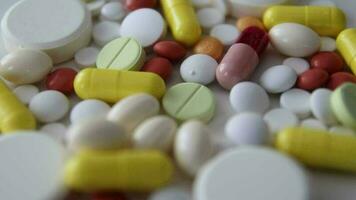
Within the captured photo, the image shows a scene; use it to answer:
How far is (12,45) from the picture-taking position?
976 millimetres

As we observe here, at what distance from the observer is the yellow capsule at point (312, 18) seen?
3.30 feet

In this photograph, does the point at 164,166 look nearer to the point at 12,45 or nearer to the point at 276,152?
the point at 276,152

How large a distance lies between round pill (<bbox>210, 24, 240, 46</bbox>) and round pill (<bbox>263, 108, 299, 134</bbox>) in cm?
18

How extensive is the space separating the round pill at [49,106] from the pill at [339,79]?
442 mm

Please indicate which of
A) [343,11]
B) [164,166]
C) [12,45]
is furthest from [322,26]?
[12,45]

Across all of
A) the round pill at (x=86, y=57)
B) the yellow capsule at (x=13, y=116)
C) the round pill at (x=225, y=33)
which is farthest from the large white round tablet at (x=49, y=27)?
the round pill at (x=225, y=33)

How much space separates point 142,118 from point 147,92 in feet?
0.21

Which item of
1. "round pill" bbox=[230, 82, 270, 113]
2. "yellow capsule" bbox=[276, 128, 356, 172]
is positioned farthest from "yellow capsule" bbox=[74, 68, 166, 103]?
"yellow capsule" bbox=[276, 128, 356, 172]

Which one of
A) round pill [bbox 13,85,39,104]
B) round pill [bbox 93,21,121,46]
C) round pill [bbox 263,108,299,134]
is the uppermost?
round pill [bbox 93,21,121,46]

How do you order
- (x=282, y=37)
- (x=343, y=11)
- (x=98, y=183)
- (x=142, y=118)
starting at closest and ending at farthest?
1. (x=98, y=183)
2. (x=142, y=118)
3. (x=282, y=37)
4. (x=343, y=11)

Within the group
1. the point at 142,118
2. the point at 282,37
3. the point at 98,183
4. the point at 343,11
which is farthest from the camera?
the point at 343,11

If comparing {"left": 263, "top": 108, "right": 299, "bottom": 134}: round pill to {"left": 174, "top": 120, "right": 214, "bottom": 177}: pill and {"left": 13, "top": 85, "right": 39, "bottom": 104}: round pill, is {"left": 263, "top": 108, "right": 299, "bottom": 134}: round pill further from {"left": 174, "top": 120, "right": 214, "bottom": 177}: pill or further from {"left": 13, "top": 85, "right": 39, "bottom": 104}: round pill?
{"left": 13, "top": 85, "right": 39, "bottom": 104}: round pill

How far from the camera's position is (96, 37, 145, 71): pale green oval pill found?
939 mm

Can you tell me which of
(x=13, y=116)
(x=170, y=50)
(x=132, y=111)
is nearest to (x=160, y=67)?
(x=170, y=50)
